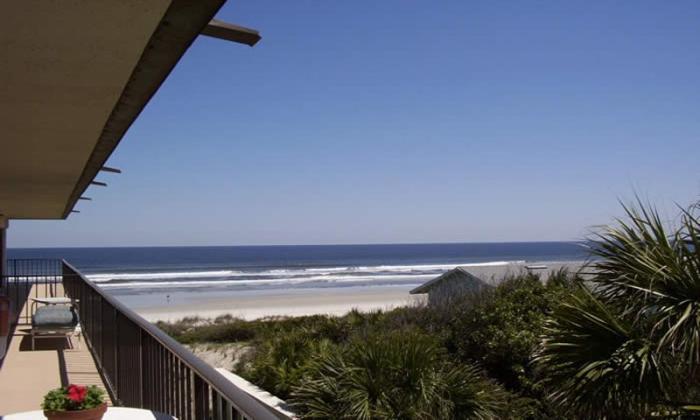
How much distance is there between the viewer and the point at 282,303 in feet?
128

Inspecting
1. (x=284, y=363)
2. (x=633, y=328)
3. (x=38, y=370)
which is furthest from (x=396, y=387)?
(x=38, y=370)

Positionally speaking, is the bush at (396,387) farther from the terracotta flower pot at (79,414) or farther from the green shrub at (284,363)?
the terracotta flower pot at (79,414)

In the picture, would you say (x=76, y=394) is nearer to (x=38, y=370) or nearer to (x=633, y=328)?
(x=38, y=370)

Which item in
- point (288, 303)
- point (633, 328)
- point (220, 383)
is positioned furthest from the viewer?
point (288, 303)

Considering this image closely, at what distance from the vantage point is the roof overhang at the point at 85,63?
2.24m

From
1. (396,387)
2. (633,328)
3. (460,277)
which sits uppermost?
(633,328)

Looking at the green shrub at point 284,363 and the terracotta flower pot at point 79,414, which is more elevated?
the terracotta flower pot at point 79,414

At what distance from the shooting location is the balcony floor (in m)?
5.84

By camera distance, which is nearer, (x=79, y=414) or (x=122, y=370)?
(x=79, y=414)

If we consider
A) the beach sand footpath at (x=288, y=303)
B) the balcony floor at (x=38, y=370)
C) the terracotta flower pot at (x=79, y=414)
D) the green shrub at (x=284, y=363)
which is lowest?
the beach sand footpath at (x=288, y=303)

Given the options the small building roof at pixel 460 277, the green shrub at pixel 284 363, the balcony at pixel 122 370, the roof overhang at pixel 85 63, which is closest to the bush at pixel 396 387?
the green shrub at pixel 284 363

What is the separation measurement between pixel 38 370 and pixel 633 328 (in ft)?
20.1

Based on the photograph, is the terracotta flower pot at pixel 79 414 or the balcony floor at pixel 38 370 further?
the balcony floor at pixel 38 370

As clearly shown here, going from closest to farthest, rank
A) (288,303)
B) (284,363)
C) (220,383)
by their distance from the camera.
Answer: (220,383), (284,363), (288,303)
